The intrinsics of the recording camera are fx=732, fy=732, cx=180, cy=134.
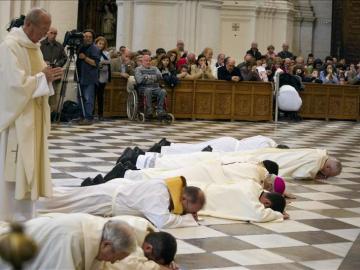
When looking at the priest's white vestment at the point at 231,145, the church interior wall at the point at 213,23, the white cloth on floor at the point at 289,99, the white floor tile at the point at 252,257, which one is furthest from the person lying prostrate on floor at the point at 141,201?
the white cloth on floor at the point at 289,99

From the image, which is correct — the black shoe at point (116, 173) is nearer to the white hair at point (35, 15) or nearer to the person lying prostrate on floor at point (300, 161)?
the person lying prostrate on floor at point (300, 161)

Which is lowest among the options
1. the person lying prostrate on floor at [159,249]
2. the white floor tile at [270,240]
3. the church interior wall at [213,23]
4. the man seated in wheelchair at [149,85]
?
the white floor tile at [270,240]

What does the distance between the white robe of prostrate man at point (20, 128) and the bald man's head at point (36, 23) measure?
0.06 meters

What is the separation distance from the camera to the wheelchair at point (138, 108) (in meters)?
16.3

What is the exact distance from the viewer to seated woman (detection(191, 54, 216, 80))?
58.4ft

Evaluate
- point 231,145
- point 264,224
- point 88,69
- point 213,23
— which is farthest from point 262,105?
point 264,224

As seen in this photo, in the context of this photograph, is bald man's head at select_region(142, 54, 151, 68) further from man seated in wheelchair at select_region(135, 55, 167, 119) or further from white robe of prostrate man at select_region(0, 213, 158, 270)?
white robe of prostrate man at select_region(0, 213, 158, 270)

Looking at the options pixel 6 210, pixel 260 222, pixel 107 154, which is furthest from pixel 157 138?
pixel 6 210

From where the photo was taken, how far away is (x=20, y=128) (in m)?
5.48

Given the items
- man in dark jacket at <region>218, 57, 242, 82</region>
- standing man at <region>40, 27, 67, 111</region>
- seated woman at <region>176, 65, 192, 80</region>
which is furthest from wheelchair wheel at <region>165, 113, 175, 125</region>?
standing man at <region>40, 27, 67, 111</region>

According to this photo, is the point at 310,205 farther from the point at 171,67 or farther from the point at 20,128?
the point at 171,67

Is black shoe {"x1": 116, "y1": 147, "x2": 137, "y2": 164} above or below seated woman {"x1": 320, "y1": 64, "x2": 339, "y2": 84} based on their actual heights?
below

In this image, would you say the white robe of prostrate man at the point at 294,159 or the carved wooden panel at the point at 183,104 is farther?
the carved wooden panel at the point at 183,104

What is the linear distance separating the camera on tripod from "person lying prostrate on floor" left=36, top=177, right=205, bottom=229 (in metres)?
8.30
